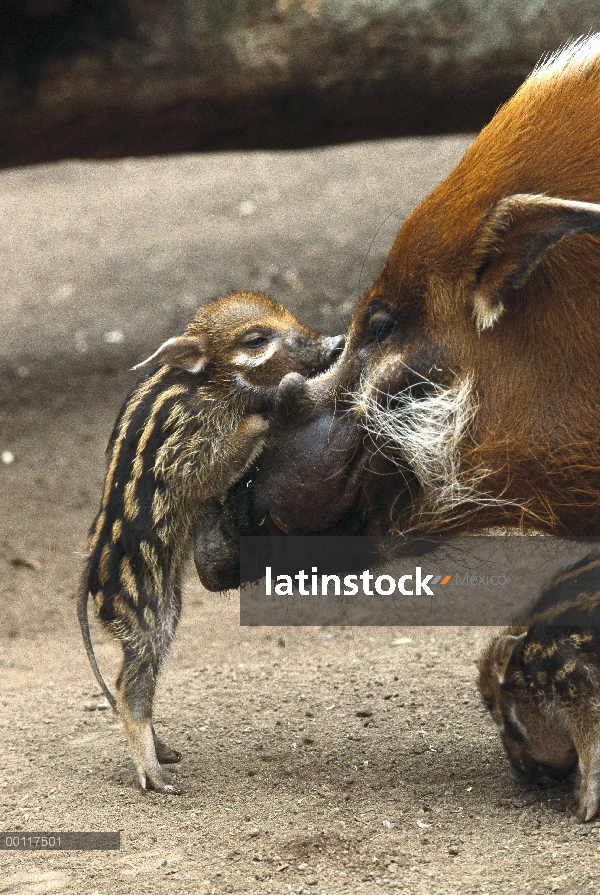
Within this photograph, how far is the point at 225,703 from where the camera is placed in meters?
4.21

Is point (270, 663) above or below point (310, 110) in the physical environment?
below

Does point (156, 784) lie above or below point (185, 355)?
below

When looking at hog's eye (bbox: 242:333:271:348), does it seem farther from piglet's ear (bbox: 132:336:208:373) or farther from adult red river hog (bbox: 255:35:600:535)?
adult red river hog (bbox: 255:35:600:535)

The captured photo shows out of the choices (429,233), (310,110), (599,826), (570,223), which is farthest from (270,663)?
(310,110)

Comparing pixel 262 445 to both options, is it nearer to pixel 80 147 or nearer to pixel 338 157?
pixel 80 147

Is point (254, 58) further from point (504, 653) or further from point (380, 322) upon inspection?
point (504, 653)

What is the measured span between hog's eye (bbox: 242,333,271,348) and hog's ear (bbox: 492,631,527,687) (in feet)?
4.08

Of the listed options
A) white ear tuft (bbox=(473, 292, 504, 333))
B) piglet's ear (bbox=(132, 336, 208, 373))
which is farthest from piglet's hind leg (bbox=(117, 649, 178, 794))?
white ear tuft (bbox=(473, 292, 504, 333))

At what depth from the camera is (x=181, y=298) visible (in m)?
8.15

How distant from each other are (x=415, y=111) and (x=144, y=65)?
5.26 ft

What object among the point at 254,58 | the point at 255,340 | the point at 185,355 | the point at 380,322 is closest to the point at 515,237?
the point at 380,322

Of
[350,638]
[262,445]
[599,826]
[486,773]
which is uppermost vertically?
[262,445]

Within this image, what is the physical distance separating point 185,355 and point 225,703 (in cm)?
136

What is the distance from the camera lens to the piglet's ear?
146 inches
